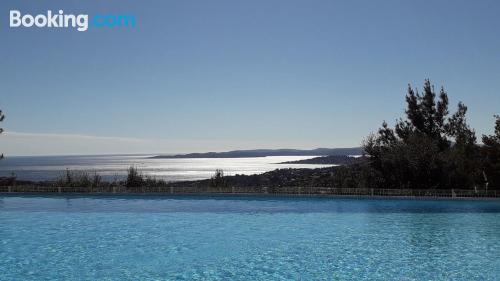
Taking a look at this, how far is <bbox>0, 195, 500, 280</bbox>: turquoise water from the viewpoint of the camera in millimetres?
11227

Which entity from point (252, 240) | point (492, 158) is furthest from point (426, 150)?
point (252, 240)

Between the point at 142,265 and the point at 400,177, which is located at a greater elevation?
the point at 400,177

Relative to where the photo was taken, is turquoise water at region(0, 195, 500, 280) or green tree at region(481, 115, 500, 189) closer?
turquoise water at region(0, 195, 500, 280)

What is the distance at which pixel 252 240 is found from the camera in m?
15.0

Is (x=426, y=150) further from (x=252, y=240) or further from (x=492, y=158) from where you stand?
(x=252, y=240)

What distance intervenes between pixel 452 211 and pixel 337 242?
8.74m

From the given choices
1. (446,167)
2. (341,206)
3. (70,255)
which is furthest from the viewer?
Result: (446,167)

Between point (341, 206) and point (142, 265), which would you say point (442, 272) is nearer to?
point (142, 265)

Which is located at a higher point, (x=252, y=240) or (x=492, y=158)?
(x=492, y=158)

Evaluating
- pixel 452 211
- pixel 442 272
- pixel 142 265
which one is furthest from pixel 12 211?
pixel 452 211

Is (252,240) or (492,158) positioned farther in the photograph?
(492,158)

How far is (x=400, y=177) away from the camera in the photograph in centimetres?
2545

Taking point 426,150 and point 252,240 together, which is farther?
point 426,150

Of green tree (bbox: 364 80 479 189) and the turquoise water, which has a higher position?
green tree (bbox: 364 80 479 189)
